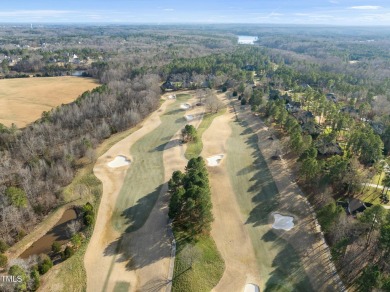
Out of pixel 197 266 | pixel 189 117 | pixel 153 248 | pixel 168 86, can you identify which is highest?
pixel 168 86

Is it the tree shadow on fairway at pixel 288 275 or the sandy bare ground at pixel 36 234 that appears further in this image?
the sandy bare ground at pixel 36 234

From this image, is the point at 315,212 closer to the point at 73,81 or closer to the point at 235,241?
the point at 235,241

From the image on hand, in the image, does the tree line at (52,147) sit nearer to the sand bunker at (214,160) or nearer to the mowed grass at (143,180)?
the mowed grass at (143,180)

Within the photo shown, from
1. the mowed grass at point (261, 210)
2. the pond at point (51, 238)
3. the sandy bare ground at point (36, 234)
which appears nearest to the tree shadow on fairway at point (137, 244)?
the pond at point (51, 238)

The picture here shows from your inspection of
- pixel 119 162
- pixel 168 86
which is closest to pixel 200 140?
pixel 119 162

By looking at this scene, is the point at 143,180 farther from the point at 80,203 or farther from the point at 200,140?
the point at 200,140
